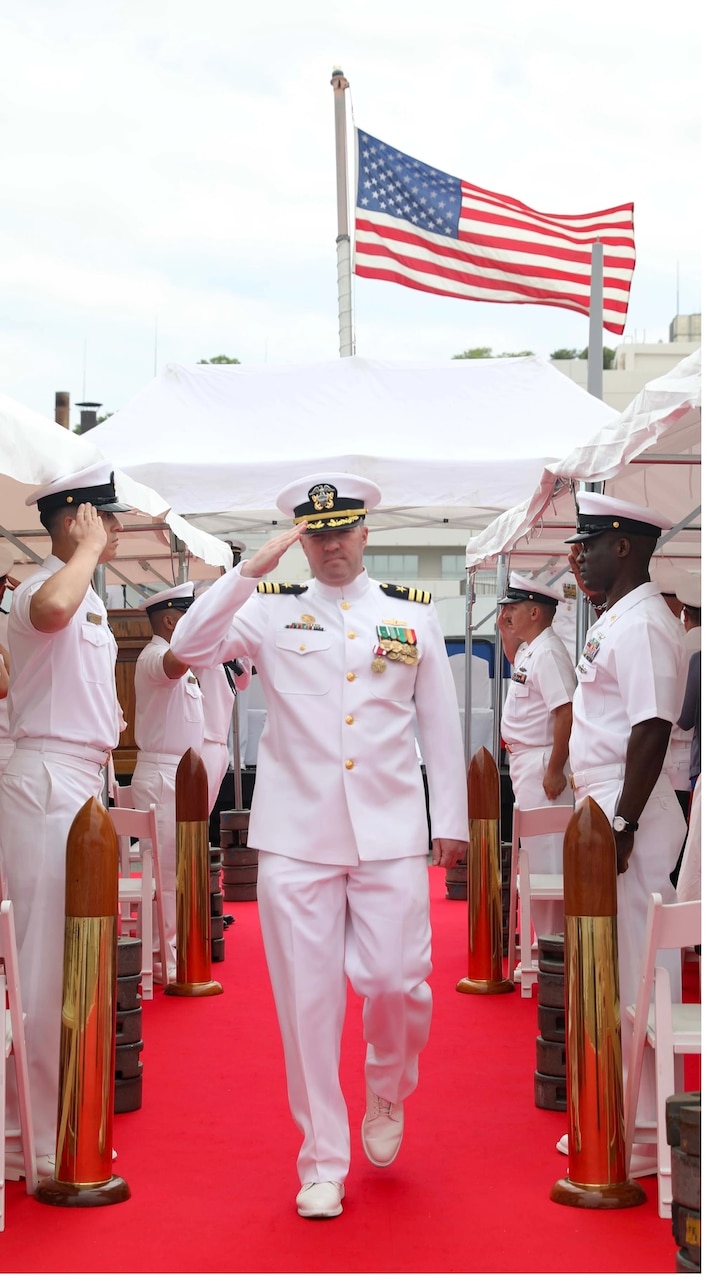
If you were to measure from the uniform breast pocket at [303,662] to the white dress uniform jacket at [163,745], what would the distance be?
4.15 m

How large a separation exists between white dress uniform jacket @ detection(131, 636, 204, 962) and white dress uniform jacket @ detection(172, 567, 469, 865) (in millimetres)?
4095

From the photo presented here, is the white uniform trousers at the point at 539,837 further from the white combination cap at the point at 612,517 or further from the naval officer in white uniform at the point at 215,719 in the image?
the white combination cap at the point at 612,517

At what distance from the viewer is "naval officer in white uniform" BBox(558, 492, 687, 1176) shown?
4.66 meters

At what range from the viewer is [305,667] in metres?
4.59

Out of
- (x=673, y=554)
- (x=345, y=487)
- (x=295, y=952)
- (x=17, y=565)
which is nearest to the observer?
(x=295, y=952)

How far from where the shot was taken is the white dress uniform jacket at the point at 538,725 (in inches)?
326

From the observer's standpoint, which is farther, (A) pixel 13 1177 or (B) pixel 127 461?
(B) pixel 127 461

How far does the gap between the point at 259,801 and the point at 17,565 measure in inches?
344

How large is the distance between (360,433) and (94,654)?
23.2 feet

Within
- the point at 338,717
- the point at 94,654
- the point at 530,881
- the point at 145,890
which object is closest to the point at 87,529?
the point at 94,654

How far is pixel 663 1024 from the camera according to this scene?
401cm

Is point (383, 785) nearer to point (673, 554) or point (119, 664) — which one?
point (673, 554)

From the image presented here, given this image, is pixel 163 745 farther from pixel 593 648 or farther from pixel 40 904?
pixel 593 648

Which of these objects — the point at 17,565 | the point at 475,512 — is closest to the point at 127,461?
the point at 17,565
